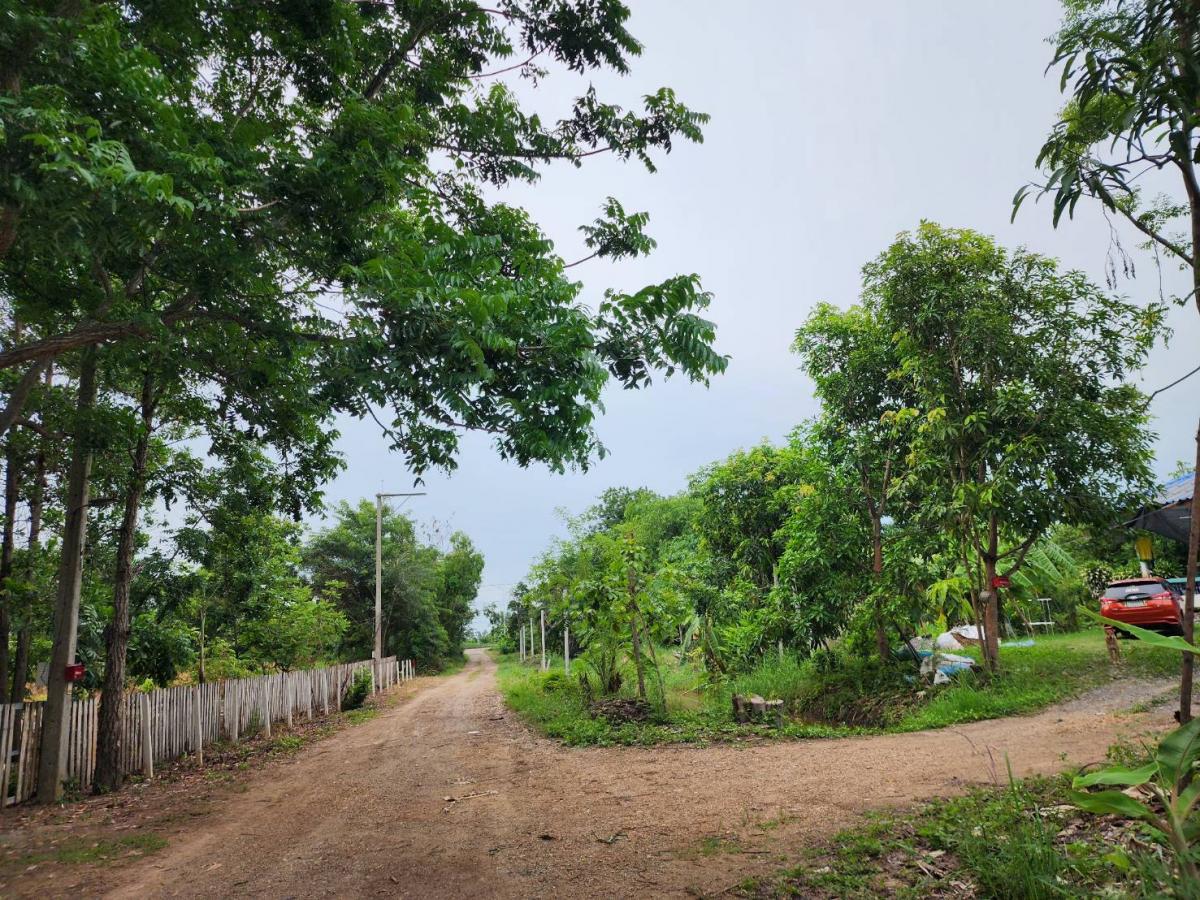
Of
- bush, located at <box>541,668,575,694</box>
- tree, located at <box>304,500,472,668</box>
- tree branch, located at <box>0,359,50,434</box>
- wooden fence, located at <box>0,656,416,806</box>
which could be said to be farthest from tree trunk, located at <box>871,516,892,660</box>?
tree, located at <box>304,500,472,668</box>

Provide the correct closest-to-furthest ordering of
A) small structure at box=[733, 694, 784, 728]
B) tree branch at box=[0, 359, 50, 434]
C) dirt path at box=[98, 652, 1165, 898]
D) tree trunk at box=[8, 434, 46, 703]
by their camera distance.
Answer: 1. dirt path at box=[98, 652, 1165, 898]
2. tree branch at box=[0, 359, 50, 434]
3. tree trunk at box=[8, 434, 46, 703]
4. small structure at box=[733, 694, 784, 728]

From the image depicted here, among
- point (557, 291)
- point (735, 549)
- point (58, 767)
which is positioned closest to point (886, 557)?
point (735, 549)

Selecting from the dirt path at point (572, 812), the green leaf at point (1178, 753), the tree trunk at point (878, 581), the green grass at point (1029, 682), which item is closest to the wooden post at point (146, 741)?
the dirt path at point (572, 812)

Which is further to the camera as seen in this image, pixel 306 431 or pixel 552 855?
pixel 306 431

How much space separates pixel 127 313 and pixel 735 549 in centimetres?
1263

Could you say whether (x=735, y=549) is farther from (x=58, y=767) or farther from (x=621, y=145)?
(x=58, y=767)

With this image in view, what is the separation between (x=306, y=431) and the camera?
781cm

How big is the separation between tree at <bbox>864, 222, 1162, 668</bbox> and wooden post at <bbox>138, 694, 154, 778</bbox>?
39.4ft

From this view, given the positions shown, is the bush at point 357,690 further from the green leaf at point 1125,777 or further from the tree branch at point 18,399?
the green leaf at point 1125,777

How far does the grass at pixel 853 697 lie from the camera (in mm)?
9336

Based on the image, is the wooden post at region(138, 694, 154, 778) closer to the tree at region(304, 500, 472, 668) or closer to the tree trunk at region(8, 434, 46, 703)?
the tree trunk at region(8, 434, 46, 703)

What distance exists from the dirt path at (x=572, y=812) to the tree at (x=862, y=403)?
4.28 m

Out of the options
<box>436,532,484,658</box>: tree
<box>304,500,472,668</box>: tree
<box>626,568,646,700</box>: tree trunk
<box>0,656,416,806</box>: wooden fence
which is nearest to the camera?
<box>0,656,416,806</box>: wooden fence

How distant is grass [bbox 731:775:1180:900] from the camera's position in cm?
290
